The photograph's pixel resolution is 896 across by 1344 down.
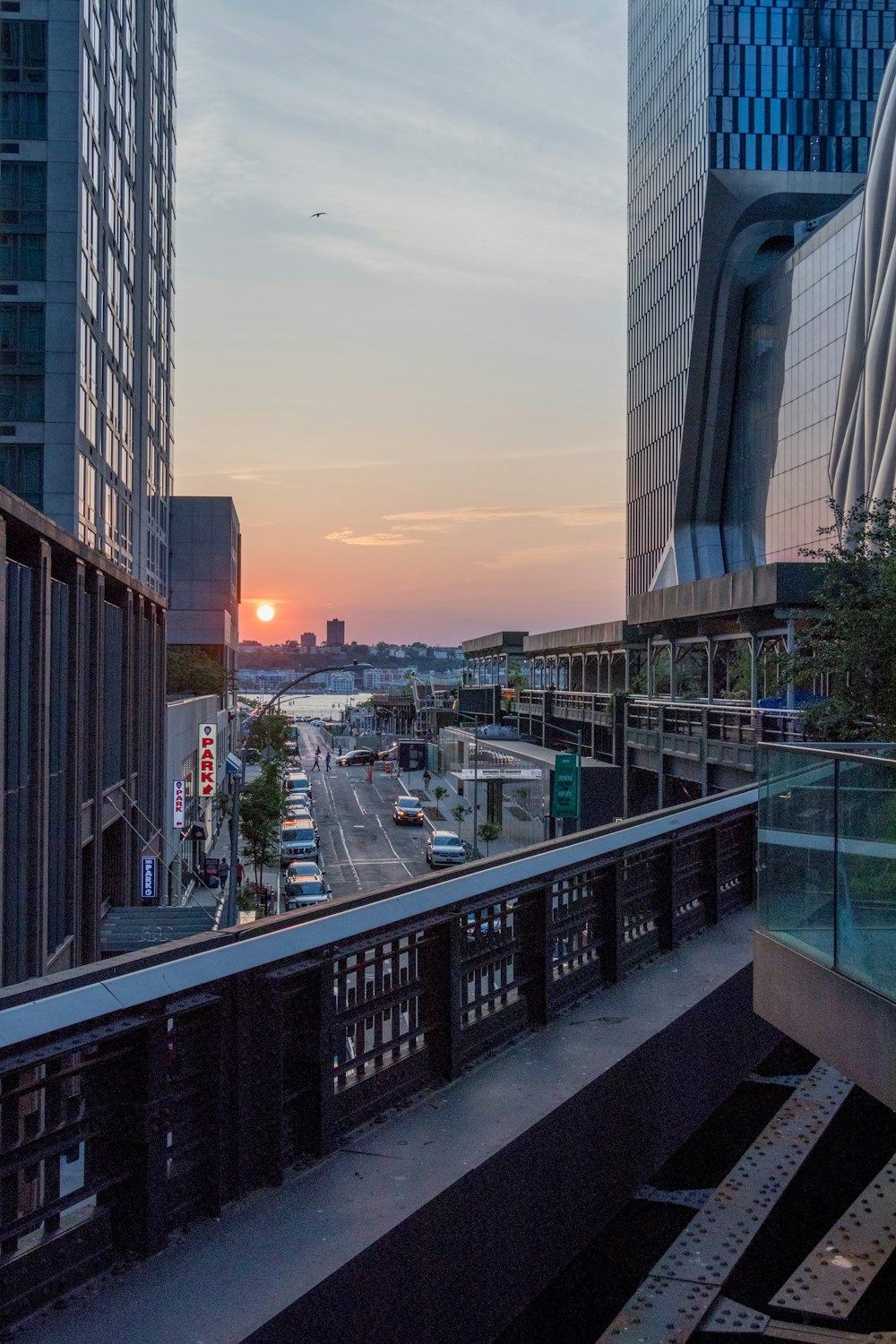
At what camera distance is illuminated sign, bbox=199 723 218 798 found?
50.8 meters

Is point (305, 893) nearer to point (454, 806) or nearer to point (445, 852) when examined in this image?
point (445, 852)

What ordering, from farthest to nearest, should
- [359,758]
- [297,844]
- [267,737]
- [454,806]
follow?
1. [359,758]
2. [267,737]
3. [454,806]
4. [297,844]

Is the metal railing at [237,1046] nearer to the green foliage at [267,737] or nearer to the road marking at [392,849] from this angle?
the road marking at [392,849]

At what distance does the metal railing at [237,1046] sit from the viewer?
140 inches

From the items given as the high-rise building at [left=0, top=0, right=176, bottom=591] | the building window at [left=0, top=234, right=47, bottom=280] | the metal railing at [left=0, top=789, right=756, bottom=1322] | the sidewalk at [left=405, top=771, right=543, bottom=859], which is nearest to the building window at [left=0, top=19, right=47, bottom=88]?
the high-rise building at [left=0, top=0, right=176, bottom=591]

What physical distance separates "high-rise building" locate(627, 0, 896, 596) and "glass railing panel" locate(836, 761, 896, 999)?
273ft

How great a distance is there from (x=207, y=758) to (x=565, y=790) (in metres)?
21.7

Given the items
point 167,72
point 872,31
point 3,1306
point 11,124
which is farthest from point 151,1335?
point 872,31

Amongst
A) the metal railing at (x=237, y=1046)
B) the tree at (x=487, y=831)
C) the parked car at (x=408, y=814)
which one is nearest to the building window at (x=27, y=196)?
the tree at (x=487, y=831)

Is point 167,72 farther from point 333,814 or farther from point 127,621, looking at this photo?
point 127,621

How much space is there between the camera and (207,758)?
5222 centimetres

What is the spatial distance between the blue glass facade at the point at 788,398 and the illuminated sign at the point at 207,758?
120 ft

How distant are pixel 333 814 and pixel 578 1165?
68038mm

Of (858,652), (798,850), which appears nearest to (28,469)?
(858,652)
